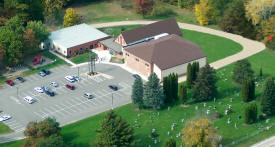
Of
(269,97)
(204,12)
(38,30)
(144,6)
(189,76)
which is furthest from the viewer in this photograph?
(144,6)

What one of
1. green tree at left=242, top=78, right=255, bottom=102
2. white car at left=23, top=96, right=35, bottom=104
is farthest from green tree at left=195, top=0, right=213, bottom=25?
white car at left=23, top=96, right=35, bottom=104

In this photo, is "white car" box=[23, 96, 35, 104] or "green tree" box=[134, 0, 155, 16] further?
"green tree" box=[134, 0, 155, 16]

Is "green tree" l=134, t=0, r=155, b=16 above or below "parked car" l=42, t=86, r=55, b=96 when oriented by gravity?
above

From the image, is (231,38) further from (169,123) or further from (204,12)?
(169,123)

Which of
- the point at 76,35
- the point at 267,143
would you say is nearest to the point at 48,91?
the point at 76,35

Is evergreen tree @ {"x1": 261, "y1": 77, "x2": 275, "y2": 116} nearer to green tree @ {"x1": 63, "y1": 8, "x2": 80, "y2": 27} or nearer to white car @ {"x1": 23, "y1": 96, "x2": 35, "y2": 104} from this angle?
white car @ {"x1": 23, "y1": 96, "x2": 35, "y2": 104}

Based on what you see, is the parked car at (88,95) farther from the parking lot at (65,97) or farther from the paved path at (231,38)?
the paved path at (231,38)
